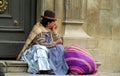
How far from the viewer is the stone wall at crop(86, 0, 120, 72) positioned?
29.9ft

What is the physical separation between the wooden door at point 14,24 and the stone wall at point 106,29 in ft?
3.99

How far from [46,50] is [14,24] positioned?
140 cm

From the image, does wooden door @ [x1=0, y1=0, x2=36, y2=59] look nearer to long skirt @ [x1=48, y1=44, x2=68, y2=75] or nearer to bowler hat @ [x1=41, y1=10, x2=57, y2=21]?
bowler hat @ [x1=41, y1=10, x2=57, y2=21]

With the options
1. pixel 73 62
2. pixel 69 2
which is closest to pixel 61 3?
pixel 69 2

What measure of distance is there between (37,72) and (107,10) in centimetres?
224

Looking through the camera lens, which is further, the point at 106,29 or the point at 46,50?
the point at 106,29

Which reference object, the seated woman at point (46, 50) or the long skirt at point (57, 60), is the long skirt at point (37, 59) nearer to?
the seated woman at point (46, 50)

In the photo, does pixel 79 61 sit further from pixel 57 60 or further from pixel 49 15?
pixel 49 15

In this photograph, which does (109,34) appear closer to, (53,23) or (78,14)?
(78,14)

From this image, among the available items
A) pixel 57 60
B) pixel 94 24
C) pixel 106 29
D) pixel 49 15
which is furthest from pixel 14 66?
pixel 106 29

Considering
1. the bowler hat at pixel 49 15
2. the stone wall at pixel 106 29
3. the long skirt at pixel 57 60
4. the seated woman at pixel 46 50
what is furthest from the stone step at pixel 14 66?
the stone wall at pixel 106 29

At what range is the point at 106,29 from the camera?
30.3 ft

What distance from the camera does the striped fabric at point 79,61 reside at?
25.9 ft

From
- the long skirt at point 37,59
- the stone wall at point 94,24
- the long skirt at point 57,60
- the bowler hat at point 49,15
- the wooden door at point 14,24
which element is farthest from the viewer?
the wooden door at point 14,24
